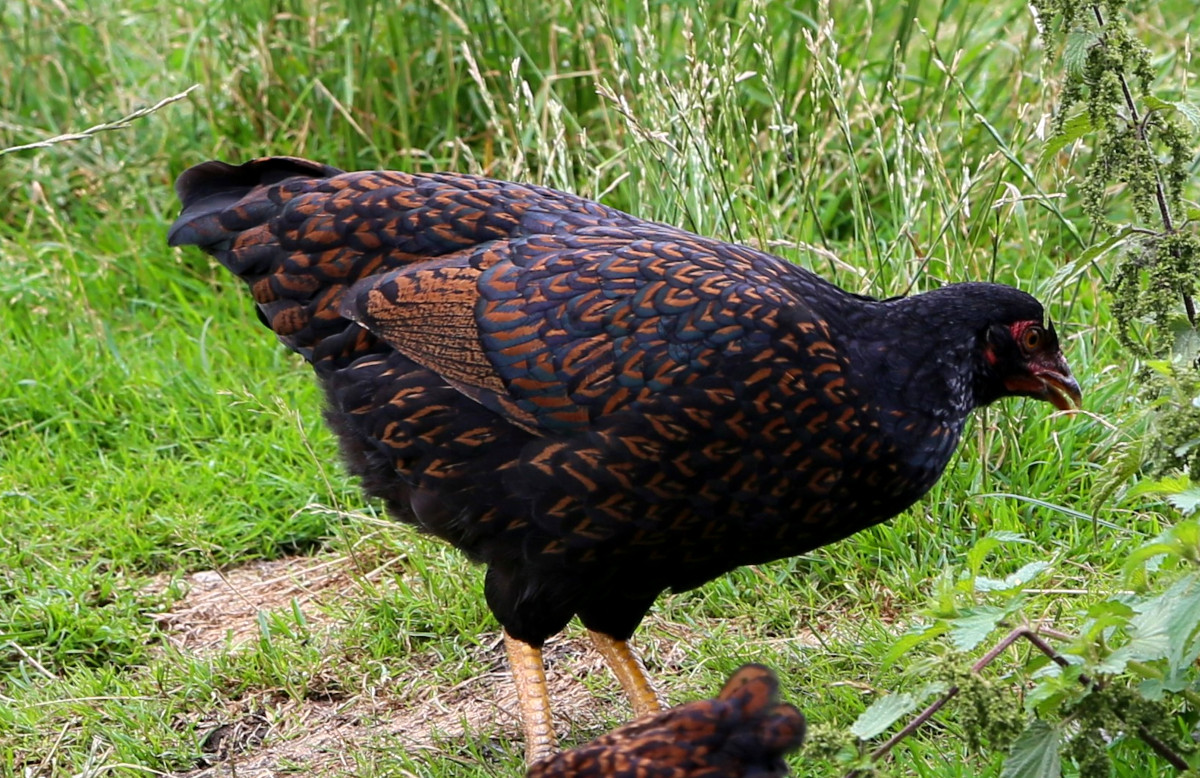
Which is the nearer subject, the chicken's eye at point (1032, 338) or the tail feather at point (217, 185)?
the chicken's eye at point (1032, 338)

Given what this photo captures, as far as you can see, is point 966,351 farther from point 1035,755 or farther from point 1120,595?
→ point 1035,755

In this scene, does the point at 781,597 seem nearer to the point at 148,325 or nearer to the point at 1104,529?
the point at 1104,529

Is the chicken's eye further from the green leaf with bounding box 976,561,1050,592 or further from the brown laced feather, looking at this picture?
the green leaf with bounding box 976,561,1050,592

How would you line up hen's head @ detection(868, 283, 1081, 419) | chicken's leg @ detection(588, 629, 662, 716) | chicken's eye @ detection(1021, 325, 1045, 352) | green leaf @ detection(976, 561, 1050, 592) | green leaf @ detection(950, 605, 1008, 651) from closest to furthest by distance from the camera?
green leaf @ detection(950, 605, 1008, 651)
green leaf @ detection(976, 561, 1050, 592)
hen's head @ detection(868, 283, 1081, 419)
chicken's eye @ detection(1021, 325, 1045, 352)
chicken's leg @ detection(588, 629, 662, 716)

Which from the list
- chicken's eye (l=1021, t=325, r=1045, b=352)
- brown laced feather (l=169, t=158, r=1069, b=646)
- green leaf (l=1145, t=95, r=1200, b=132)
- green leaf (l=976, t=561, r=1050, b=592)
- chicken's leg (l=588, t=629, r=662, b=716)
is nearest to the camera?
green leaf (l=976, t=561, r=1050, b=592)

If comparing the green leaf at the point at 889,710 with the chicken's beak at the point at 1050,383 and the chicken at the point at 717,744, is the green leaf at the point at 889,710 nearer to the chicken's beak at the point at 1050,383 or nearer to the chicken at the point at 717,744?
the chicken at the point at 717,744

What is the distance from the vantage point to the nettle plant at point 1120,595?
2.79m

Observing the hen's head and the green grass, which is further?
the green grass

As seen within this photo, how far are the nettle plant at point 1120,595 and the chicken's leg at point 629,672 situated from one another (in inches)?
30.8

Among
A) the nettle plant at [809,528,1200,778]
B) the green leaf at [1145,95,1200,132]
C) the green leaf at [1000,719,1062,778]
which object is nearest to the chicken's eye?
the green leaf at [1145,95,1200,132]

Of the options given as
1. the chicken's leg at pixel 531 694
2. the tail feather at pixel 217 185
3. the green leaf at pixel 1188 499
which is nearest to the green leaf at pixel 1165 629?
the green leaf at pixel 1188 499

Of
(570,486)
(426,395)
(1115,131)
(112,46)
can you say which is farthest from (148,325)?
(1115,131)

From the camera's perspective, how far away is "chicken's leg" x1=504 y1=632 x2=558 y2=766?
370cm

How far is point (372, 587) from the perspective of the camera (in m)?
4.43
